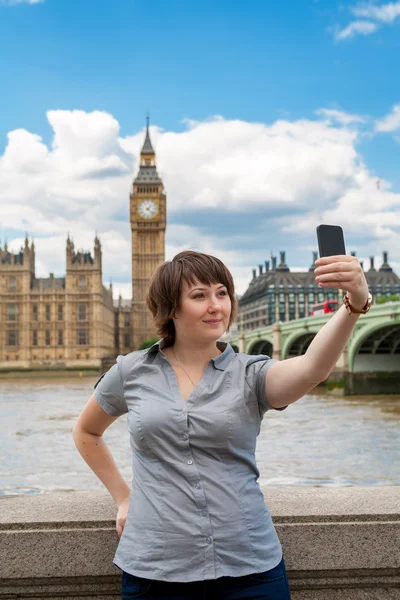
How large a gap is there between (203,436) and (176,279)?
1.29 ft

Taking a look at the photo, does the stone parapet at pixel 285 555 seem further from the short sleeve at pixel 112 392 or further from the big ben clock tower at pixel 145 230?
the big ben clock tower at pixel 145 230

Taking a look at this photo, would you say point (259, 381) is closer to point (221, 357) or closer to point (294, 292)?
point (221, 357)

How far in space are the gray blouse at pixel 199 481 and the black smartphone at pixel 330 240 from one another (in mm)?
317

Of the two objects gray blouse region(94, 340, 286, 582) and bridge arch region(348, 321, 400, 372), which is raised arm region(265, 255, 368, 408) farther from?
bridge arch region(348, 321, 400, 372)

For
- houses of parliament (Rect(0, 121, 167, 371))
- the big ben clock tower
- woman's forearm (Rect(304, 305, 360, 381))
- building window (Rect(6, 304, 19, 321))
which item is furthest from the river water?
the big ben clock tower

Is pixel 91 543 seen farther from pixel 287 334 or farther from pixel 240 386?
pixel 287 334

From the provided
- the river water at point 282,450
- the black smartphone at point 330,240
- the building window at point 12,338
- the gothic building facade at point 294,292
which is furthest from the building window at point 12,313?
the black smartphone at point 330,240

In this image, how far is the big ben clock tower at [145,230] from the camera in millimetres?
70562

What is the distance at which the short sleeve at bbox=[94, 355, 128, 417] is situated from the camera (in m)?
1.71

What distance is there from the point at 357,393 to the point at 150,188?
51896 mm

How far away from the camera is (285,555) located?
184 centimetres

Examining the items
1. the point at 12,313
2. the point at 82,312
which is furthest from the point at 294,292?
the point at 12,313

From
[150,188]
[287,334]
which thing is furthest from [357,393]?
[150,188]

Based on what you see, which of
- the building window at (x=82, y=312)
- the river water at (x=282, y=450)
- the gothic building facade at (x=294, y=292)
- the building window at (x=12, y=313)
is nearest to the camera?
the river water at (x=282, y=450)
